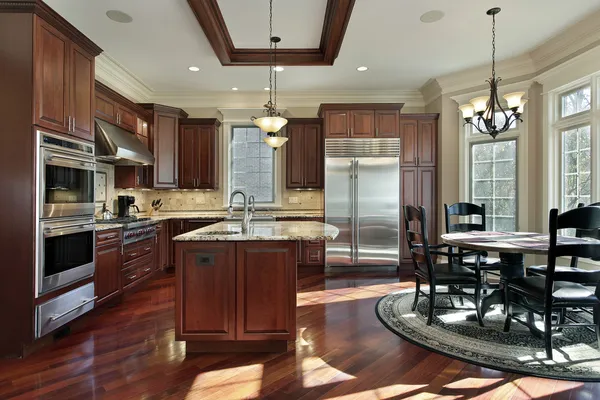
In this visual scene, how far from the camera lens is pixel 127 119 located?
171 inches

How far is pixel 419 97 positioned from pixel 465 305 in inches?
147

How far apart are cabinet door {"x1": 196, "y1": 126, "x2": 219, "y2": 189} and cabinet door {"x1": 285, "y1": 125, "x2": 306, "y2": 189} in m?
1.25

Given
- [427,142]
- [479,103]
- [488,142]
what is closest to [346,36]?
[479,103]

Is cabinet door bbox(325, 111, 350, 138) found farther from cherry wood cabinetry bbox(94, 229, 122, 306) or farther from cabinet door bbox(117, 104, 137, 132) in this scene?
cherry wood cabinetry bbox(94, 229, 122, 306)

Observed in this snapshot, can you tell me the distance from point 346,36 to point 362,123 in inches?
62.0

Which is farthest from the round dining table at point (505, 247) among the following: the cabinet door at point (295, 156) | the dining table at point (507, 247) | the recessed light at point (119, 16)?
the recessed light at point (119, 16)

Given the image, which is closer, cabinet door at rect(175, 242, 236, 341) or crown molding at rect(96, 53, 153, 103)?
cabinet door at rect(175, 242, 236, 341)

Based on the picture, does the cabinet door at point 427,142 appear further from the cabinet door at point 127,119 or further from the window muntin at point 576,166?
the cabinet door at point 127,119

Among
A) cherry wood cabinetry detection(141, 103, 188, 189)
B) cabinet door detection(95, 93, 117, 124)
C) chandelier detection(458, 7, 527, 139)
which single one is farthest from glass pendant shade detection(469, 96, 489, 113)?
cherry wood cabinetry detection(141, 103, 188, 189)

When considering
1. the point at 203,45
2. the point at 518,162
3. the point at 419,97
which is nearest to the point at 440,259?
the point at 518,162

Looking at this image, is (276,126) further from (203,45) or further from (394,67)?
(394,67)

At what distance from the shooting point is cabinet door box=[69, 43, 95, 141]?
278 cm

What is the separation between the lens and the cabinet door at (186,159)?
17.7 feet

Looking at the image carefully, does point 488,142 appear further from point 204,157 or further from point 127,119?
point 127,119
